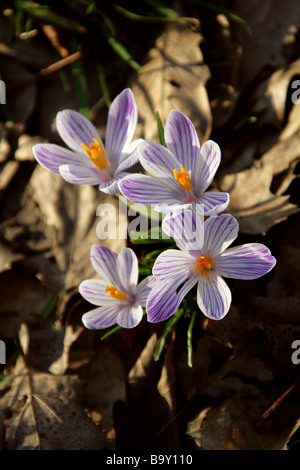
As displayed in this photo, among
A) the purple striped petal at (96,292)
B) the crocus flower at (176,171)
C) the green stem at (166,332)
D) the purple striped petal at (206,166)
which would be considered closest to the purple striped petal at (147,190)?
the crocus flower at (176,171)

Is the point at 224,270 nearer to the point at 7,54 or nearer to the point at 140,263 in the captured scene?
the point at 140,263

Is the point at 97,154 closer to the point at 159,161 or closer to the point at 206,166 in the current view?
the point at 159,161

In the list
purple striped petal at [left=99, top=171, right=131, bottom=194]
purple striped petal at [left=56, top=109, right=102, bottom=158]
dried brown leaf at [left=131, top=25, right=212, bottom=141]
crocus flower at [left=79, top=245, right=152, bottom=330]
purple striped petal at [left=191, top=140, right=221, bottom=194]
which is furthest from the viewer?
dried brown leaf at [left=131, top=25, right=212, bottom=141]

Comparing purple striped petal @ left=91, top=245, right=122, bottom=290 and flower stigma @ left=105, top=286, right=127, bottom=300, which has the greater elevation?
purple striped petal @ left=91, top=245, right=122, bottom=290

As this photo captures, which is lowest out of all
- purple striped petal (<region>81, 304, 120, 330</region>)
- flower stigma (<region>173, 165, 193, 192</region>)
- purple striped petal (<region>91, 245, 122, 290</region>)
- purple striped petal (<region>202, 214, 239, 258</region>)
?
purple striped petal (<region>81, 304, 120, 330</region>)

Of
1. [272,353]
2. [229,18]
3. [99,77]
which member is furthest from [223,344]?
[229,18]

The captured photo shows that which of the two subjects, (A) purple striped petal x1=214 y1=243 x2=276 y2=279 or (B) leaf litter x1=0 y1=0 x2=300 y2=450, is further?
(B) leaf litter x1=0 y1=0 x2=300 y2=450

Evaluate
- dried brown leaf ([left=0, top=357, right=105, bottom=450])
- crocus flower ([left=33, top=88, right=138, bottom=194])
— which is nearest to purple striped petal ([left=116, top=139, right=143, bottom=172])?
crocus flower ([left=33, top=88, right=138, bottom=194])

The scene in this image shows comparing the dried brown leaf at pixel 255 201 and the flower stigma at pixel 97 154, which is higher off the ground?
the flower stigma at pixel 97 154

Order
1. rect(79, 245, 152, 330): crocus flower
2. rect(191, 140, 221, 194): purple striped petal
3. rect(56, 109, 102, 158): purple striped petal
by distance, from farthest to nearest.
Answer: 1. rect(56, 109, 102, 158): purple striped petal
2. rect(79, 245, 152, 330): crocus flower
3. rect(191, 140, 221, 194): purple striped petal

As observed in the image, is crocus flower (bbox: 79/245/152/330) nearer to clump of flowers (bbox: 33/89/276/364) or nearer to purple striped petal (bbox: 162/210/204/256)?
clump of flowers (bbox: 33/89/276/364)

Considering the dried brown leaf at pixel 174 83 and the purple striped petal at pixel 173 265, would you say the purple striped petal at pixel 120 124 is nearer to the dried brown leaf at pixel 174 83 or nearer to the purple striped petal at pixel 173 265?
the dried brown leaf at pixel 174 83
